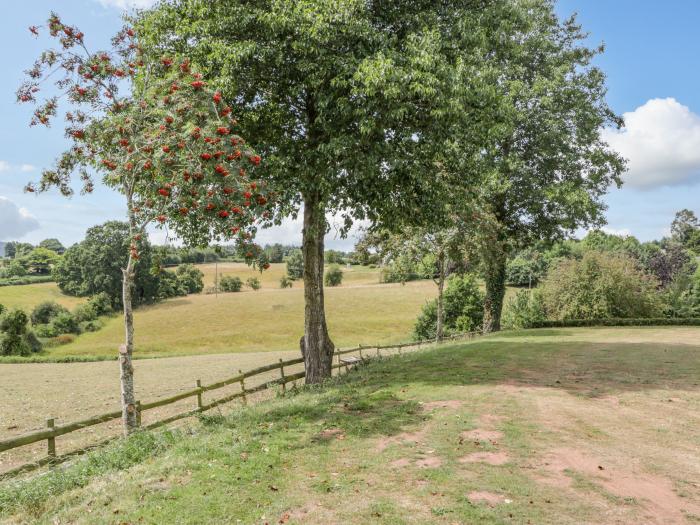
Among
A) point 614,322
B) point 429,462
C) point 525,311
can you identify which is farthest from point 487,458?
point 525,311

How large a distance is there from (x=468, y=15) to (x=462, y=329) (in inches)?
1640

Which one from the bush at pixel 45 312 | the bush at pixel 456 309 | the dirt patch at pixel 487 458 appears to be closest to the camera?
the dirt patch at pixel 487 458

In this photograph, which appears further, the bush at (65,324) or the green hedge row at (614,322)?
the bush at (65,324)

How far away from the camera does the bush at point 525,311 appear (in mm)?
47844

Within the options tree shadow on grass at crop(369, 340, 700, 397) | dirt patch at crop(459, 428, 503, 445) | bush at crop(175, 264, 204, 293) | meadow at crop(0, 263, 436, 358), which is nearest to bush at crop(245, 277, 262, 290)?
bush at crop(175, 264, 204, 293)

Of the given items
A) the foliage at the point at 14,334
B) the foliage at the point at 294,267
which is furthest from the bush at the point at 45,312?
the foliage at the point at 294,267

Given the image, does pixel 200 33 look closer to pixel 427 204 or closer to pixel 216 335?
pixel 427 204

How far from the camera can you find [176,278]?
85312 millimetres

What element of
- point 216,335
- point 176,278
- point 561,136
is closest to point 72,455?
point 561,136

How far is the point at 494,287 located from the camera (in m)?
35.1

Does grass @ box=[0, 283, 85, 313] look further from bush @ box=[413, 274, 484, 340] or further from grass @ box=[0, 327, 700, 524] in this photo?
grass @ box=[0, 327, 700, 524]

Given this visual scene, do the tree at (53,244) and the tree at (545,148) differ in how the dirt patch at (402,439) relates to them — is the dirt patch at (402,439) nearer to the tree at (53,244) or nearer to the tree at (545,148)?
the tree at (545,148)

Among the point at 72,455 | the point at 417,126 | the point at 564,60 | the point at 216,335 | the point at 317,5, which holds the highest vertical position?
the point at 564,60

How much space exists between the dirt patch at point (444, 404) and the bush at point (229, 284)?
85099 millimetres
